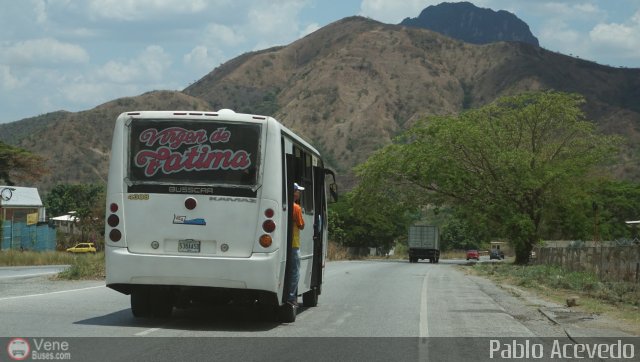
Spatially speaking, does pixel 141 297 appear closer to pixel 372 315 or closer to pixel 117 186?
pixel 117 186

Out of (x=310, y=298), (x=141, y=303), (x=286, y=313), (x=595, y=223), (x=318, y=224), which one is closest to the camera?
(x=141, y=303)

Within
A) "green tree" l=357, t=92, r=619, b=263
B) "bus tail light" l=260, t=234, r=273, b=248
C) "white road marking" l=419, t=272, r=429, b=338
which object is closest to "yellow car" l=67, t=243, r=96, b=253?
"green tree" l=357, t=92, r=619, b=263

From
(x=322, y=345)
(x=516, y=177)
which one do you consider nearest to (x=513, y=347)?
(x=322, y=345)

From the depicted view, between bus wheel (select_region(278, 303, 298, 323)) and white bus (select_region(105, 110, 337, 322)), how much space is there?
2.49 feet

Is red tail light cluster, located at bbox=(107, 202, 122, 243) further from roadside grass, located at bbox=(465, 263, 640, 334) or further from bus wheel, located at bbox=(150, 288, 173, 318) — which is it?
roadside grass, located at bbox=(465, 263, 640, 334)

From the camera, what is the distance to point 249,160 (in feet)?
38.4

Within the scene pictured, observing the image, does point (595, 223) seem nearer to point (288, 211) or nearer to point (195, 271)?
point (288, 211)

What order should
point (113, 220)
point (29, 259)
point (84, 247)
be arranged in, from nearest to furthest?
point (113, 220)
point (29, 259)
point (84, 247)

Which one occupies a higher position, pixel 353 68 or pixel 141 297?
pixel 353 68

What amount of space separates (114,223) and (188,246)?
1102 millimetres

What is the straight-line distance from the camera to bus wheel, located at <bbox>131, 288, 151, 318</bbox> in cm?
1258

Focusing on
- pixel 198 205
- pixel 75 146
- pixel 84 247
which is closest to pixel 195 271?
pixel 198 205

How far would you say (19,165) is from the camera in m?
69.2

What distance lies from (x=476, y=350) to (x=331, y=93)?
17442 cm
